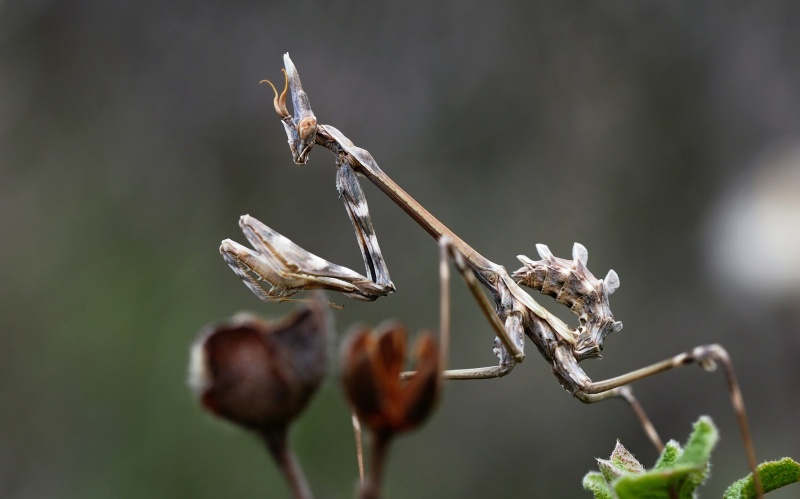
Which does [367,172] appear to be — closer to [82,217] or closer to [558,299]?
[558,299]

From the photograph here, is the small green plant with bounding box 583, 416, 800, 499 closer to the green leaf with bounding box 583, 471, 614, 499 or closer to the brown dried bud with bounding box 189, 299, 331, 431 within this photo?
the green leaf with bounding box 583, 471, 614, 499

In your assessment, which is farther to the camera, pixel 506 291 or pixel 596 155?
pixel 596 155

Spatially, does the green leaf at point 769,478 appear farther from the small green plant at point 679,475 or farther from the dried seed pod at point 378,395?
the dried seed pod at point 378,395

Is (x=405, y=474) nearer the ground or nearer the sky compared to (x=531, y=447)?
nearer the ground

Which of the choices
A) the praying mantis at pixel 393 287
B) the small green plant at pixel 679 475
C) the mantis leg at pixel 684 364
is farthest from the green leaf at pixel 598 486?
the praying mantis at pixel 393 287

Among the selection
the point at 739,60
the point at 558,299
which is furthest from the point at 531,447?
the point at 558,299

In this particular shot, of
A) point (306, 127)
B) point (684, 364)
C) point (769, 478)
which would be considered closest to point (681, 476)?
point (769, 478)

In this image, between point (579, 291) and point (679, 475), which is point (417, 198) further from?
point (679, 475)
